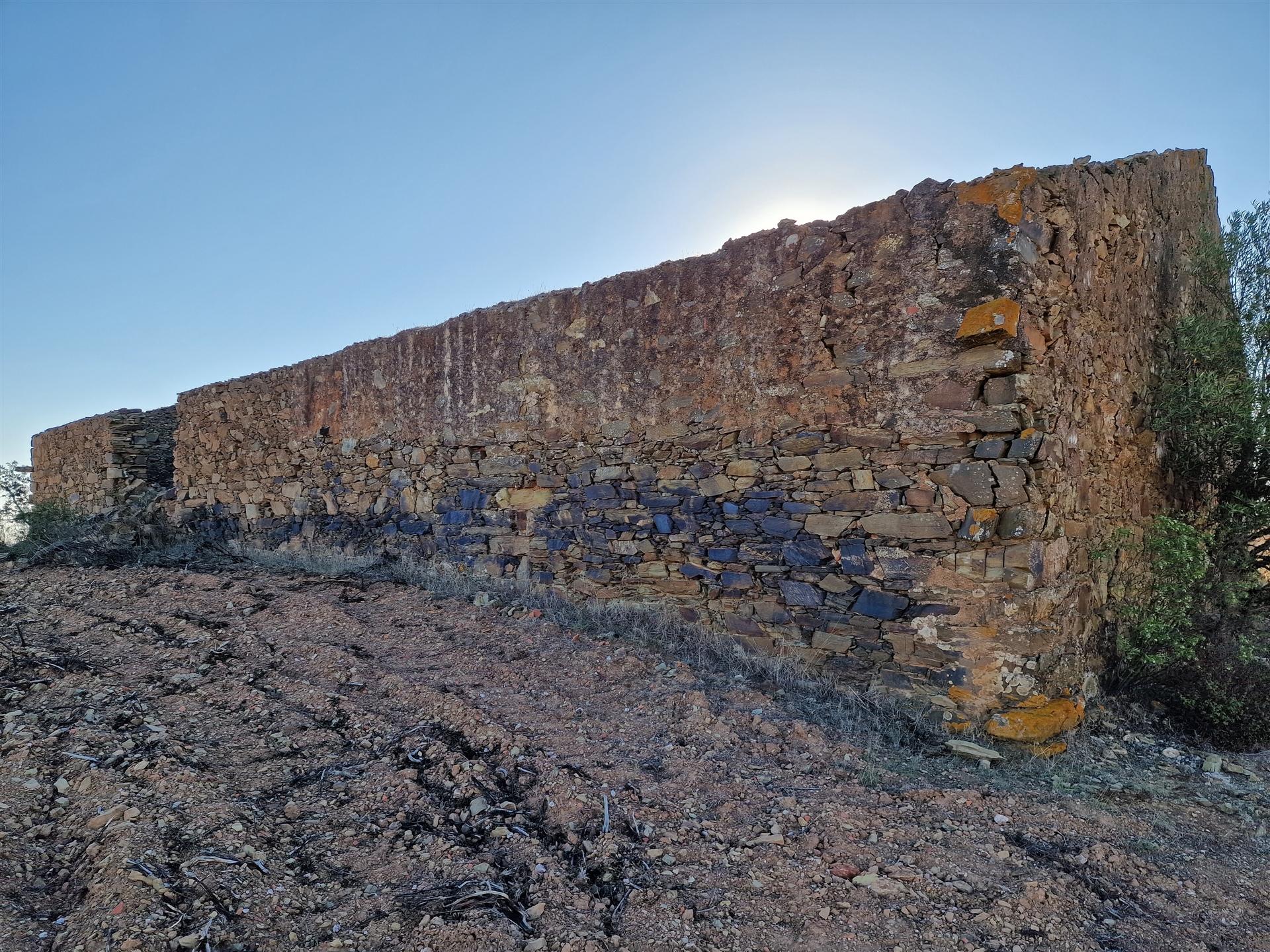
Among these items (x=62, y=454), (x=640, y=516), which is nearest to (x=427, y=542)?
(x=640, y=516)

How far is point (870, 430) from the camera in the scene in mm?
4430

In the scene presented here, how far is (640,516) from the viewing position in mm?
5684

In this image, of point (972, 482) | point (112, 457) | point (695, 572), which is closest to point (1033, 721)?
point (972, 482)

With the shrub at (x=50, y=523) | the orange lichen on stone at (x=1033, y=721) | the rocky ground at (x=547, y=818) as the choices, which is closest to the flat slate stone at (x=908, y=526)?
the orange lichen on stone at (x=1033, y=721)

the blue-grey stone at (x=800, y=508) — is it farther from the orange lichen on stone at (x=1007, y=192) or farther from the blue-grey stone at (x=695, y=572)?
the orange lichen on stone at (x=1007, y=192)

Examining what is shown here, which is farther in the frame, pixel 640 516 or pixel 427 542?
pixel 427 542

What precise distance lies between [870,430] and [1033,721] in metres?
1.81

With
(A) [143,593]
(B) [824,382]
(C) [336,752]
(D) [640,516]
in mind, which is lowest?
(C) [336,752]

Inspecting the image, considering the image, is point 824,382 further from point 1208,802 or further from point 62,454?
point 62,454

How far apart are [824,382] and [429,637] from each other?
3322 mm

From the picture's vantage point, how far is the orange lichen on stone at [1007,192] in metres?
4.03

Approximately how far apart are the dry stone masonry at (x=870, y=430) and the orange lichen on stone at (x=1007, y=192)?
0.01m

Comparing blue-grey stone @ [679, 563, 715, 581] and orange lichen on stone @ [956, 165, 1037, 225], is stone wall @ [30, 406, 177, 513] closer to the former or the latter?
blue-grey stone @ [679, 563, 715, 581]

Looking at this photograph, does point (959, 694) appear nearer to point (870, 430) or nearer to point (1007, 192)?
point (870, 430)
